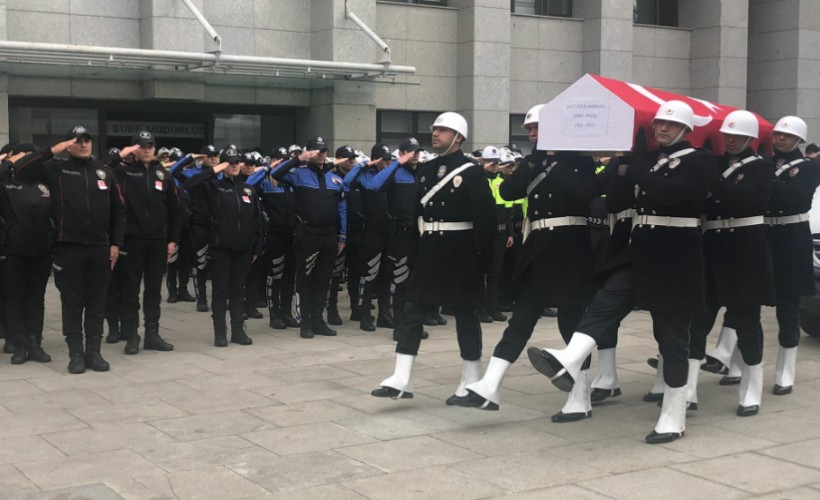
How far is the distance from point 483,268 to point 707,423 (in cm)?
189

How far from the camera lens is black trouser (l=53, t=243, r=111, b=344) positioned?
9141mm

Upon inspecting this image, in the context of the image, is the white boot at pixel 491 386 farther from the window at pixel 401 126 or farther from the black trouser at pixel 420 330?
the window at pixel 401 126

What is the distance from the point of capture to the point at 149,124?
20.3 m

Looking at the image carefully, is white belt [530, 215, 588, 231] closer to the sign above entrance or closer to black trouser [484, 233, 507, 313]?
black trouser [484, 233, 507, 313]

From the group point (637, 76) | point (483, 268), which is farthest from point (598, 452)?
point (637, 76)

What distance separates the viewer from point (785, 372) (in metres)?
8.39

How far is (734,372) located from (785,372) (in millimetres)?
561

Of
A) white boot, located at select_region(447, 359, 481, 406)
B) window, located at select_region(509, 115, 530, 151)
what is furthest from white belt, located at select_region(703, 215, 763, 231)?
window, located at select_region(509, 115, 530, 151)

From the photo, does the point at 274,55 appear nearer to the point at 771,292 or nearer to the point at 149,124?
the point at 149,124

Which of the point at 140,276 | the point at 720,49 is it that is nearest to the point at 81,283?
the point at 140,276

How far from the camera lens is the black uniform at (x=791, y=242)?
27.4ft

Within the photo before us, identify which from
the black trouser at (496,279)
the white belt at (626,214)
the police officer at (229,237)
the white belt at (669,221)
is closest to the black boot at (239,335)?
the police officer at (229,237)

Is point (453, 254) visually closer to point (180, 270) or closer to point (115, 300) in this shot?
point (115, 300)

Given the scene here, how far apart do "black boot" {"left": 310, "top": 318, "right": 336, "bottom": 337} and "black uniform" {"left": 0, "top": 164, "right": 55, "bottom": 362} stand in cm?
282
